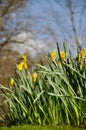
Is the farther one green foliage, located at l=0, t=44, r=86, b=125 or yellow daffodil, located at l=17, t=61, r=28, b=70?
yellow daffodil, located at l=17, t=61, r=28, b=70

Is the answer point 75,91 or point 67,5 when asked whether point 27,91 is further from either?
point 67,5

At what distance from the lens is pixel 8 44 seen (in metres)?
19.0

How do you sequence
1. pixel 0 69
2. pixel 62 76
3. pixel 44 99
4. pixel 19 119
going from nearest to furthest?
pixel 62 76 → pixel 44 99 → pixel 19 119 → pixel 0 69

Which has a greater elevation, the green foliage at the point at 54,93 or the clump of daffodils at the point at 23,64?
the clump of daffodils at the point at 23,64

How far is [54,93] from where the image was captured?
451cm

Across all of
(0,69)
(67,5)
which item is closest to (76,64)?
(67,5)

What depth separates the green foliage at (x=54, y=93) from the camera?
4.38m

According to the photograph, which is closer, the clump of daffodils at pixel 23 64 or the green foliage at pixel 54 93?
the green foliage at pixel 54 93

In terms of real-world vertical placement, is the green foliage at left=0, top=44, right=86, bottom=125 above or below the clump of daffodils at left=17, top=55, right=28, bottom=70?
below

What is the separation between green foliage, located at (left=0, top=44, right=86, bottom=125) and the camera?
4379 millimetres

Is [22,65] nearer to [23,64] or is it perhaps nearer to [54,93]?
[23,64]

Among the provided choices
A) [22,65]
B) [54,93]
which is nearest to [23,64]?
[22,65]

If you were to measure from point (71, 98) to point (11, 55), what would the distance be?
45.6 feet

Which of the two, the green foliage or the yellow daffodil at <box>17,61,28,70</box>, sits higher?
the yellow daffodil at <box>17,61,28,70</box>
